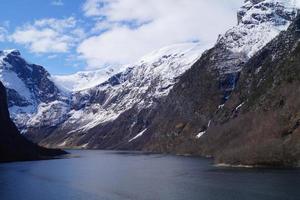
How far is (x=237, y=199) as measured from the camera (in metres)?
114

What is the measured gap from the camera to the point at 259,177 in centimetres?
15538

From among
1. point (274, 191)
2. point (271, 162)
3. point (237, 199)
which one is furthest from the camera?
point (271, 162)

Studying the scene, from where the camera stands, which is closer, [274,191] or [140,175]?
[274,191]

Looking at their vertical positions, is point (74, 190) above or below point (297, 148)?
below

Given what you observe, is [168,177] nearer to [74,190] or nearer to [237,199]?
[74,190]

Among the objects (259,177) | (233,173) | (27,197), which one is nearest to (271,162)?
(233,173)

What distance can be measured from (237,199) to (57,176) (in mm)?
85254

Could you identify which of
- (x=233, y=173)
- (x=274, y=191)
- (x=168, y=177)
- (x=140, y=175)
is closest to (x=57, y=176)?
(x=140, y=175)

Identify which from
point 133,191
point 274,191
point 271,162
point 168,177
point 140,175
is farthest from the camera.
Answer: point 271,162

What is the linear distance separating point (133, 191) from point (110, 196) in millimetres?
9547

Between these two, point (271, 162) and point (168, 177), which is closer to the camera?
point (168, 177)

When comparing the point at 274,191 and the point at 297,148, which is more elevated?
the point at 297,148

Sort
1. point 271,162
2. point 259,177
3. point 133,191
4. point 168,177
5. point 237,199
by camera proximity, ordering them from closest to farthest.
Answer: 1. point 237,199
2. point 133,191
3. point 259,177
4. point 168,177
5. point 271,162

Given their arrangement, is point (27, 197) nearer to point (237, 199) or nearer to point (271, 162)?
point (237, 199)
